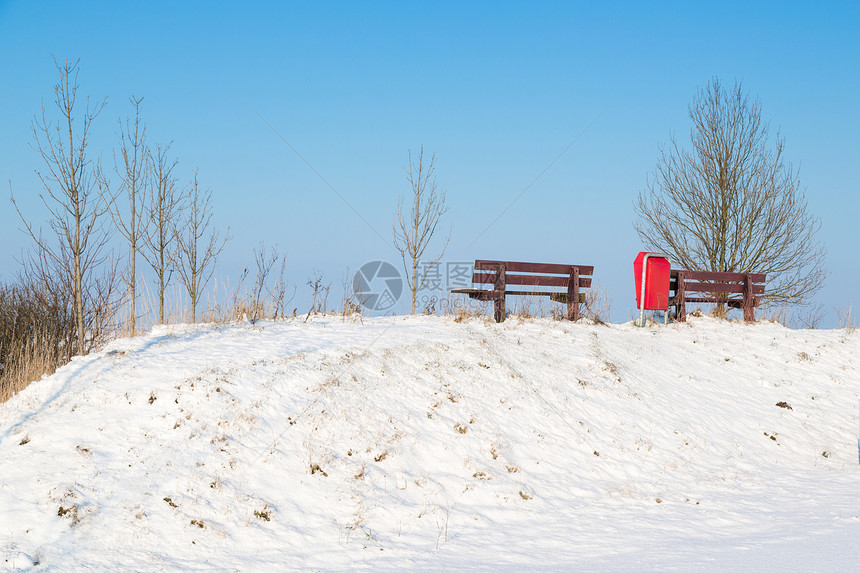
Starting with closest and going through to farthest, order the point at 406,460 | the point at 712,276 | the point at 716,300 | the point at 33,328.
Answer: the point at 406,460, the point at 33,328, the point at 712,276, the point at 716,300

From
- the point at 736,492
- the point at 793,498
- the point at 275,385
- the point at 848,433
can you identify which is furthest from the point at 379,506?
the point at 848,433

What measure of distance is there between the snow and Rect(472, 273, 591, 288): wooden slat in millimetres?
2505

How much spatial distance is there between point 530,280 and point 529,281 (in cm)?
4

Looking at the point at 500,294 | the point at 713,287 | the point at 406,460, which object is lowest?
the point at 406,460

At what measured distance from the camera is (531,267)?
46.4 ft

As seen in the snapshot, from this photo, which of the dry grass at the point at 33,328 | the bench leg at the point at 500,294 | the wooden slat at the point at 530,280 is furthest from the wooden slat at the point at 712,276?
the dry grass at the point at 33,328

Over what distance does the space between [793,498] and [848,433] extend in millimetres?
4504

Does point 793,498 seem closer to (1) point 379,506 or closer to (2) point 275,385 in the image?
(1) point 379,506

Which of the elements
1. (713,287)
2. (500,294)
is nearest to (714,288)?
(713,287)

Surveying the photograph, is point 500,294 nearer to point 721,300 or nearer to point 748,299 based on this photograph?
point 748,299

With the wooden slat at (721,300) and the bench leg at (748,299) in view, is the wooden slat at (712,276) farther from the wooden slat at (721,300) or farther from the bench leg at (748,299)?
the wooden slat at (721,300)

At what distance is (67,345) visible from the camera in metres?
10.6

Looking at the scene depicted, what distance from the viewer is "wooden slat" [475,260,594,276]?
45.1 ft

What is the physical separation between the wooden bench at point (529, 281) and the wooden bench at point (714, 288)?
3330mm
